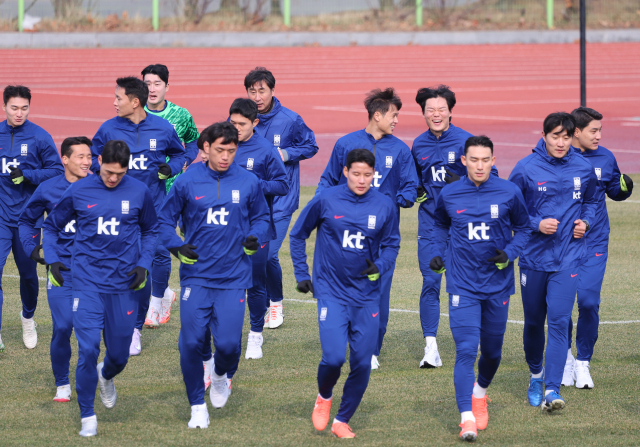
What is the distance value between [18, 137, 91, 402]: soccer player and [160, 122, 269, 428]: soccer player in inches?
36.2

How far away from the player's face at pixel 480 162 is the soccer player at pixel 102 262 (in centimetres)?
230

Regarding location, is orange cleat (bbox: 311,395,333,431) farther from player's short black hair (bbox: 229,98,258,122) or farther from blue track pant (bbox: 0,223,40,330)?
blue track pant (bbox: 0,223,40,330)

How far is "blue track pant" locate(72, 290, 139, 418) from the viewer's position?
6352 mm

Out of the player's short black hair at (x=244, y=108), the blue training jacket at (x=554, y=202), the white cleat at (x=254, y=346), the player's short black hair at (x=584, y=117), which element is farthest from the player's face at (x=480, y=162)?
the white cleat at (x=254, y=346)

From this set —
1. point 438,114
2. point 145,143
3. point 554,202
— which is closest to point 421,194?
point 438,114

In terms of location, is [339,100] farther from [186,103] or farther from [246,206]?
[246,206]

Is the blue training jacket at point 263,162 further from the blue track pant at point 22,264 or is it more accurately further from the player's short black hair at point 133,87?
the blue track pant at point 22,264

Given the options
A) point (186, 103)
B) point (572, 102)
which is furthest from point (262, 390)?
point (572, 102)

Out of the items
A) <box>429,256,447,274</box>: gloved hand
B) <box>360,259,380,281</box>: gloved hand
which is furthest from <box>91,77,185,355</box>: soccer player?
<box>429,256,447,274</box>: gloved hand

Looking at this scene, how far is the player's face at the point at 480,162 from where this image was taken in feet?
21.2

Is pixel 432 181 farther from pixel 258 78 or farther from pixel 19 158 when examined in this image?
pixel 19 158

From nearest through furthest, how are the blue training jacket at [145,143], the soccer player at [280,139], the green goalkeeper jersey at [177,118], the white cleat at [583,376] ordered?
the white cleat at [583,376] < the blue training jacket at [145,143] < the soccer player at [280,139] < the green goalkeeper jersey at [177,118]

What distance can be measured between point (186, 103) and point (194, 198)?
880 inches

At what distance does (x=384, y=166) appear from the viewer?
7.91 m
